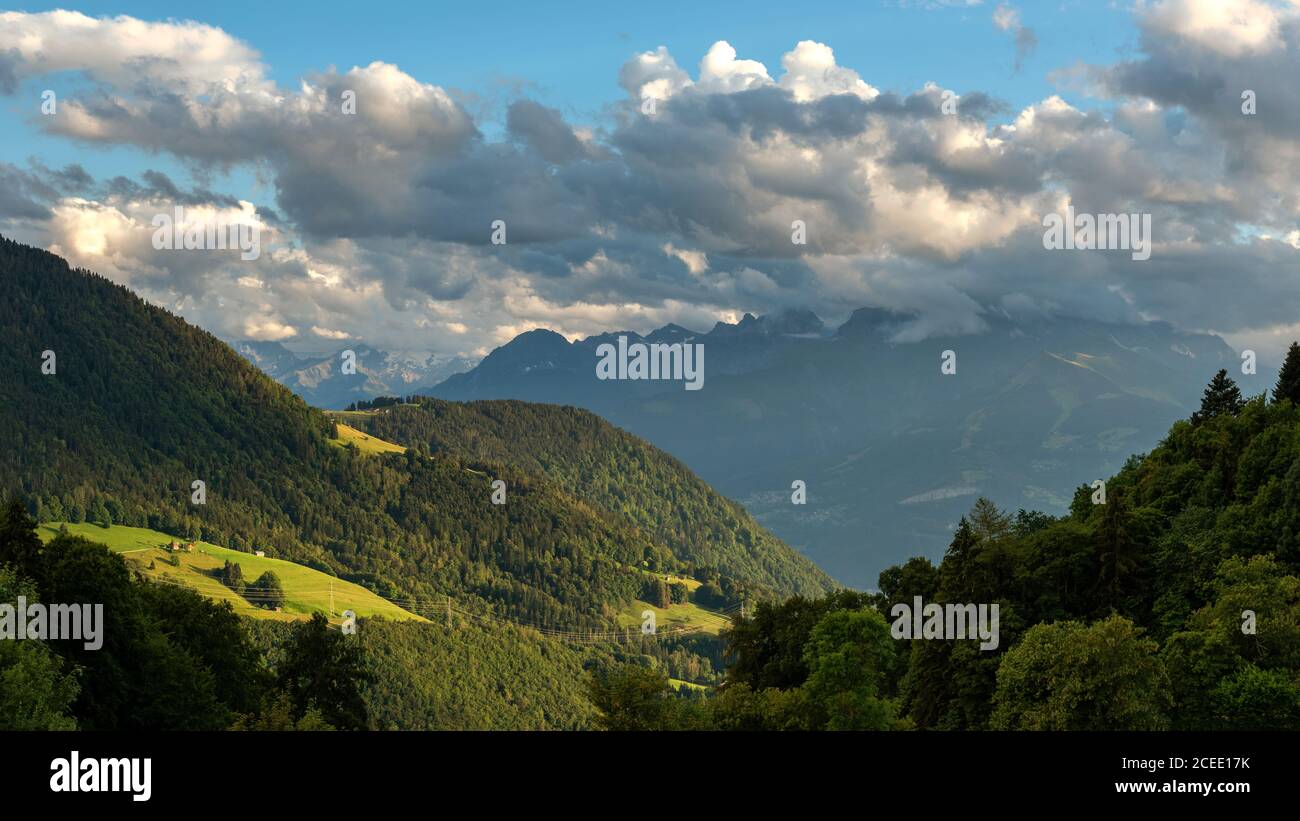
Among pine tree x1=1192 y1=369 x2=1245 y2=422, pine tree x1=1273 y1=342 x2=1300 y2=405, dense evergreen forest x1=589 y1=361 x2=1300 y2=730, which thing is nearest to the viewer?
dense evergreen forest x1=589 y1=361 x2=1300 y2=730

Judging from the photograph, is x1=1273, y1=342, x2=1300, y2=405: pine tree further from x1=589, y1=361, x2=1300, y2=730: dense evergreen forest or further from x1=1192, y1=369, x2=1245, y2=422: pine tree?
x1=1192, y1=369, x2=1245, y2=422: pine tree

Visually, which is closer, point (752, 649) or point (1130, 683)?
→ point (1130, 683)

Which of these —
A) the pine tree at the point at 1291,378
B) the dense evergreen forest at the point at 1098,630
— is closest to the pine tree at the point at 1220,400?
the dense evergreen forest at the point at 1098,630

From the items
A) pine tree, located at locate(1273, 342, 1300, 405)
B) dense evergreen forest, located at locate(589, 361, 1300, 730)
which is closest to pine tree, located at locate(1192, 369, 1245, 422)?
dense evergreen forest, located at locate(589, 361, 1300, 730)

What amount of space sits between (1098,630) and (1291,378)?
62.0 metres

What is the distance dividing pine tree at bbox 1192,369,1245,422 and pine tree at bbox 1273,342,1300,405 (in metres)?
9.95

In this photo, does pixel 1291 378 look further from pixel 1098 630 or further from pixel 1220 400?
pixel 1098 630

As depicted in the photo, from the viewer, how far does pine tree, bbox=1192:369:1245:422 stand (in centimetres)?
13012

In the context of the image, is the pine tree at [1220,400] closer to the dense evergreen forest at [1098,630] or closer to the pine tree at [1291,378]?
the dense evergreen forest at [1098,630]

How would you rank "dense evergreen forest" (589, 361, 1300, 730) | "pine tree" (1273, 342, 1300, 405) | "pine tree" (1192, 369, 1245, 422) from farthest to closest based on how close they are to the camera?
"pine tree" (1192, 369, 1245, 422) → "pine tree" (1273, 342, 1300, 405) → "dense evergreen forest" (589, 361, 1300, 730)

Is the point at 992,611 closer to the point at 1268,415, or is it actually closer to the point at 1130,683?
the point at 1130,683
